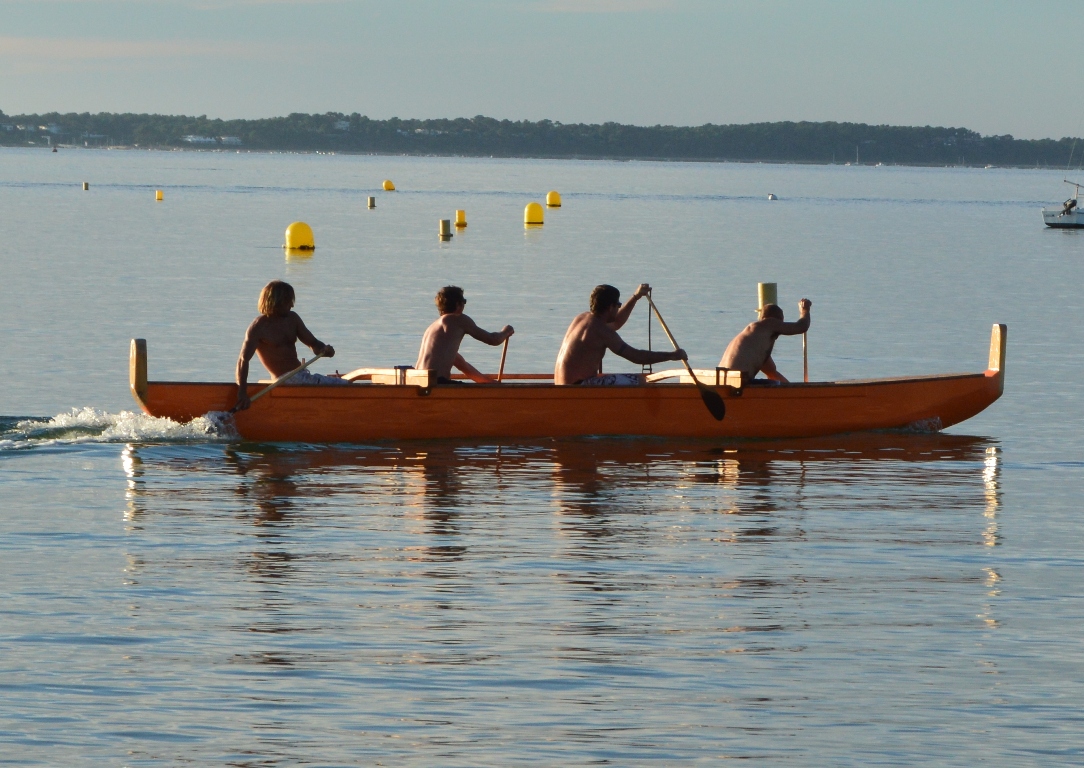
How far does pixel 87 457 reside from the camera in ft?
50.6

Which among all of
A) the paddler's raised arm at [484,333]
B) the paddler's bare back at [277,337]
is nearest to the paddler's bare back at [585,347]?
the paddler's raised arm at [484,333]

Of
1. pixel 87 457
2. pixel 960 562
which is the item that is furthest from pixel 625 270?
pixel 960 562

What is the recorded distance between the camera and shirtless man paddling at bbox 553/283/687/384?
15.8m

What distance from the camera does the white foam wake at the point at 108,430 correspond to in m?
15.6

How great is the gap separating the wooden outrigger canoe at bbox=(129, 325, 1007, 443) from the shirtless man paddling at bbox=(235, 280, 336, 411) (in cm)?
16

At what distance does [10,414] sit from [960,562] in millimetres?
10526

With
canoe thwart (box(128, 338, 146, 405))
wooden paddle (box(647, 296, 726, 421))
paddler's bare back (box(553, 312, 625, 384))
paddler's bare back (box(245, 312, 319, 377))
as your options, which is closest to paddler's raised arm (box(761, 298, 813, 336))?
wooden paddle (box(647, 296, 726, 421))

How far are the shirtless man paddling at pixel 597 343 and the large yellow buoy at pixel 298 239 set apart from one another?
1413 inches

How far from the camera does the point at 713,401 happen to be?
16.3m

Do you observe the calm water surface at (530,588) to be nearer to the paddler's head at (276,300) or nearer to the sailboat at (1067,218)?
the paddler's head at (276,300)

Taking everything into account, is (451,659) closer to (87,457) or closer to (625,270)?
(87,457)

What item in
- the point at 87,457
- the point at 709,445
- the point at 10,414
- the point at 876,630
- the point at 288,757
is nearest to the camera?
the point at 288,757

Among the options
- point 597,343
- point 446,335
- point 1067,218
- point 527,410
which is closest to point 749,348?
point 597,343

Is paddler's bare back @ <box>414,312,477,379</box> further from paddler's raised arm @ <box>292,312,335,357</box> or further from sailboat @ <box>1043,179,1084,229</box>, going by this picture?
sailboat @ <box>1043,179,1084,229</box>
